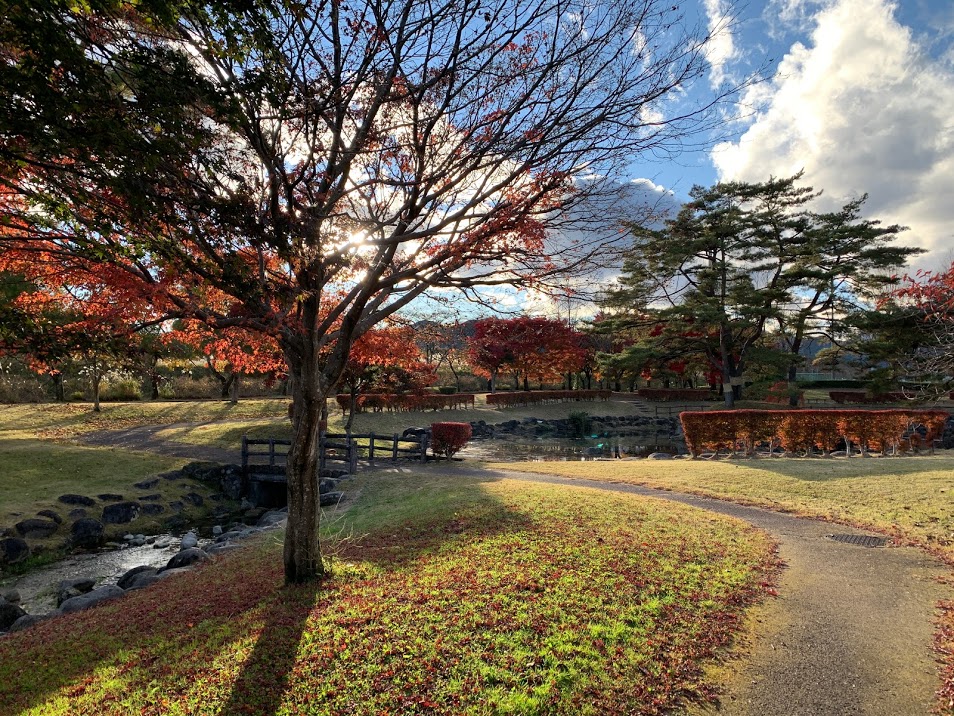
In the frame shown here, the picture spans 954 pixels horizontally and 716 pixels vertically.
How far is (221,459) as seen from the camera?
54.6 ft

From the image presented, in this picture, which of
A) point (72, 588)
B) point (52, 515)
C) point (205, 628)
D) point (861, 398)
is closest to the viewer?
point (205, 628)

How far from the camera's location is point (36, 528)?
982 cm

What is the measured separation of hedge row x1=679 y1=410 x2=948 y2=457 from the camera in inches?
627

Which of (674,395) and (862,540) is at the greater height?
(674,395)

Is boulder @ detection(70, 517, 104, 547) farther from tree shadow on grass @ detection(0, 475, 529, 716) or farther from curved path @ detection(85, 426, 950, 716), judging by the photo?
curved path @ detection(85, 426, 950, 716)

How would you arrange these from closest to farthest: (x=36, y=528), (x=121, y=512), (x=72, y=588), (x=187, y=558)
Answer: (x=72, y=588) → (x=187, y=558) → (x=36, y=528) → (x=121, y=512)

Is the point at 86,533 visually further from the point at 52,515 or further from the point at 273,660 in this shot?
the point at 273,660

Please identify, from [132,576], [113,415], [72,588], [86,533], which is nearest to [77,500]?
[86,533]

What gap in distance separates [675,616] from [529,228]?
14.0 ft

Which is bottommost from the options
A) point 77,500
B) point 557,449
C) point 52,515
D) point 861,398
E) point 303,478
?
point 557,449

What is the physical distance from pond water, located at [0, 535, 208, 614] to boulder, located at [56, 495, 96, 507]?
5.94 ft

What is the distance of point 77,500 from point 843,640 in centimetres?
1376

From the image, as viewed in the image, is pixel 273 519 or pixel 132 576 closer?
pixel 132 576

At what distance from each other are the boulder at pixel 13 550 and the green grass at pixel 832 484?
453 inches
